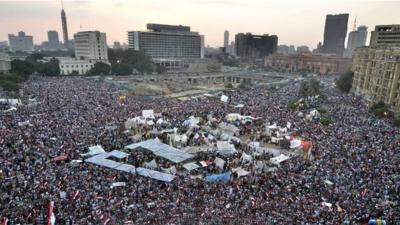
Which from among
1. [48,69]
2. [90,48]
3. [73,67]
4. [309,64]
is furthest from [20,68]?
[309,64]

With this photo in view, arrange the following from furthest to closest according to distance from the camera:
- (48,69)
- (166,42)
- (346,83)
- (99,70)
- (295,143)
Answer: (166,42) → (99,70) → (48,69) → (346,83) → (295,143)

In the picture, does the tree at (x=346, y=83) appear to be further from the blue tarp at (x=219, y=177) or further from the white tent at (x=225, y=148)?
the blue tarp at (x=219, y=177)

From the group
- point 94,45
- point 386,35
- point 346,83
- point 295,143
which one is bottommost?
point 295,143

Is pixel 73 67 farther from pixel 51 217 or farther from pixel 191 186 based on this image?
pixel 51 217

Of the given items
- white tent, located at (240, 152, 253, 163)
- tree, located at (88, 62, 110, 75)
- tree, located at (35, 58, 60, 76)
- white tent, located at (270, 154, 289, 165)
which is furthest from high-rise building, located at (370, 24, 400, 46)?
tree, located at (35, 58, 60, 76)

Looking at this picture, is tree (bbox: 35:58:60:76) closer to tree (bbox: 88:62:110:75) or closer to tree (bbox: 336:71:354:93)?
tree (bbox: 88:62:110:75)

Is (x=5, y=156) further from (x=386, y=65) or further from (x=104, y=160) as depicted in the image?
(x=386, y=65)
